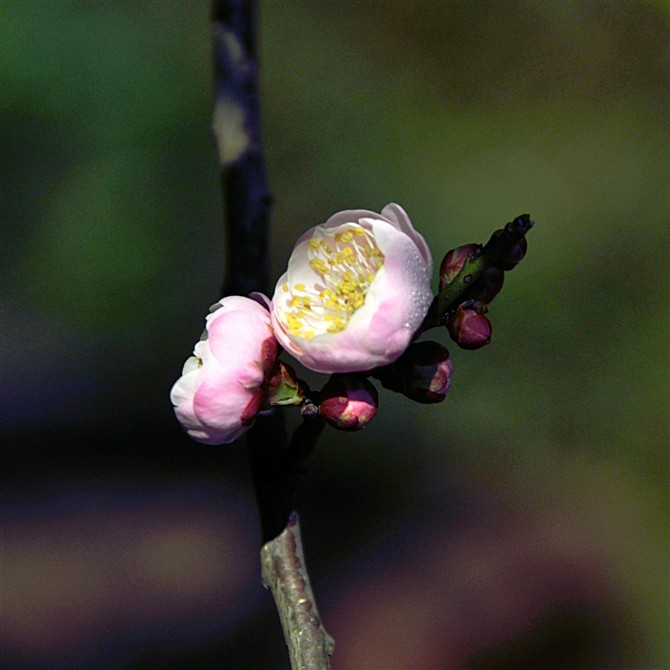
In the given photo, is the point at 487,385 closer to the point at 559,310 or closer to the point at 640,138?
the point at 559,310

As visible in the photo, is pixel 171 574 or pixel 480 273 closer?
pixel 480 273

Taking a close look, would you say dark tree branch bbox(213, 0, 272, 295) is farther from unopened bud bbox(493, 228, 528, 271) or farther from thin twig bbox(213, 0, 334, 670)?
unopened bud bbox(493, 228, 528, 271)

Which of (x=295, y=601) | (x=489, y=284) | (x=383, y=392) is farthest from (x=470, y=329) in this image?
(x=383, y=392)

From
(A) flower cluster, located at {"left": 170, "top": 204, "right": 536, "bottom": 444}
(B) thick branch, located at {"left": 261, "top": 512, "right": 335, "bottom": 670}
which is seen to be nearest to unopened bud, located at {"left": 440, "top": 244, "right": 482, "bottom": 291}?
(A) flower cluster, located at {"left": 170, "top": 204, "right": 536, "bottom": 444}

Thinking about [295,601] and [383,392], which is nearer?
[295,601]

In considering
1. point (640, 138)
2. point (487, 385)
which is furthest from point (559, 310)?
point (640, 138)

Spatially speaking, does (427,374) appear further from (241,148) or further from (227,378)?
(241,148)
